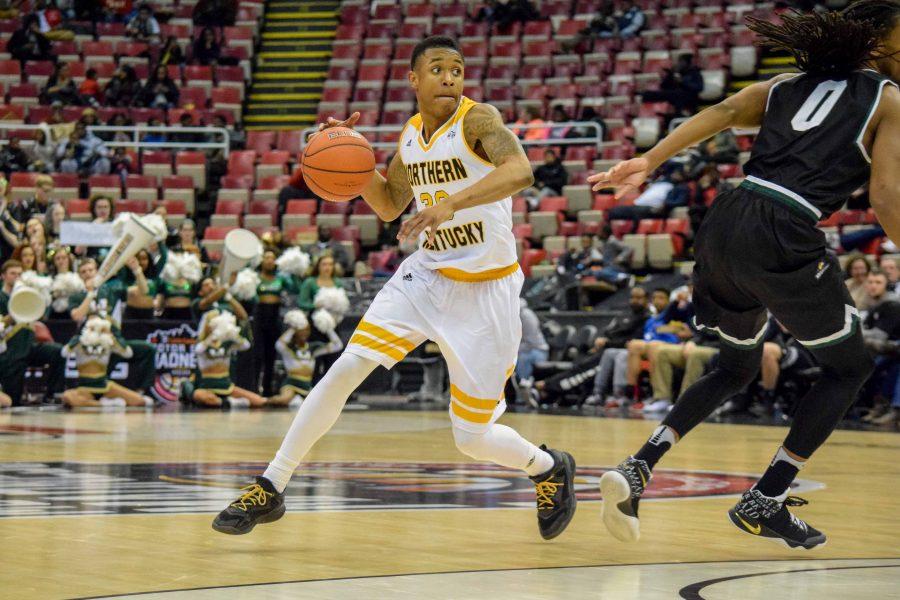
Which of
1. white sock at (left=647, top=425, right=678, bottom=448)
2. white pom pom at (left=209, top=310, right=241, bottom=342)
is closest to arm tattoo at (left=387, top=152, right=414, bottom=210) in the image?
white sock at (left=647, top=425, right=678, bottom=448)

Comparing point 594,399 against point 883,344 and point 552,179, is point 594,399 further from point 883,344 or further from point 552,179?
point 552,179

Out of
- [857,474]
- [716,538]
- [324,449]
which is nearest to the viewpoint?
[716,538]

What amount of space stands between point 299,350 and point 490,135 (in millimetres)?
9553

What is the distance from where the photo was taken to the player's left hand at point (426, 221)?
4344mm

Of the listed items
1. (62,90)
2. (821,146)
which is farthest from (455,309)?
(62,90)

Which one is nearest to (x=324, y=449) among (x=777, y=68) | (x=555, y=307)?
(x=555, y=307)

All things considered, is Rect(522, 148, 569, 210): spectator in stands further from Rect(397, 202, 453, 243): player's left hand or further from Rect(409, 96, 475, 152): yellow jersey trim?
Rect(397, 202, 453, 243): player's left hand

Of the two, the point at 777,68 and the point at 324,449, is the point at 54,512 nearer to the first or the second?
the point at 324,449

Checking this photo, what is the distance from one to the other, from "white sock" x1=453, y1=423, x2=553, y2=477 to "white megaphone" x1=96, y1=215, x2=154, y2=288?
30.8ft

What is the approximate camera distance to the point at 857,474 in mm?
7801

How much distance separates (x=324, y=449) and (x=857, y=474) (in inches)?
133

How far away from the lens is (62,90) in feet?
78.1

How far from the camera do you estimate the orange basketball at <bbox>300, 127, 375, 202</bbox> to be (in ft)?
17.2

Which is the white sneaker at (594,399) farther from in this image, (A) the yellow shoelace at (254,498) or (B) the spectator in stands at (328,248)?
(A) the yellow shoelace at (254,498)
